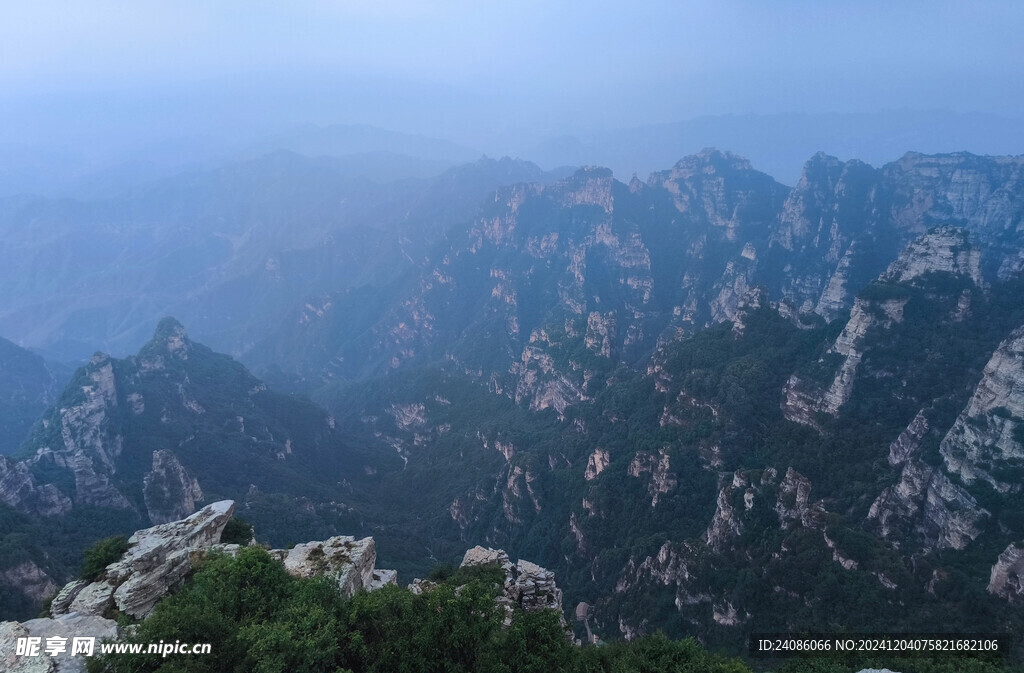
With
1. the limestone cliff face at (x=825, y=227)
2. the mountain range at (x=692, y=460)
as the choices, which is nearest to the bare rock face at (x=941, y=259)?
the mountain range at (x=692, y=460)

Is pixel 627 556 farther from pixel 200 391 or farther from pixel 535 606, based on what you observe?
pixel 200 391

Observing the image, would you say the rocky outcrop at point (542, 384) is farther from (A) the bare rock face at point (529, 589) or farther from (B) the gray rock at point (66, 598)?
(B) the gray rock at point (66, 598)

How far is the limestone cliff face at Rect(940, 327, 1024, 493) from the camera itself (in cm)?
4297

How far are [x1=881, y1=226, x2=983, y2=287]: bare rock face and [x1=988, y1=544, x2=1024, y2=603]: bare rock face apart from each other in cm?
5411

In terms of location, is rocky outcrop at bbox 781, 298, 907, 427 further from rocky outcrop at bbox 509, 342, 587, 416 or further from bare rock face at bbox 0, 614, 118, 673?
bare rock face at bbox 0, 614, 118, 673

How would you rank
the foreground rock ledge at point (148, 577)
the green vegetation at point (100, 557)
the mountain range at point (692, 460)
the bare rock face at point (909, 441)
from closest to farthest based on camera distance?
the foreground rock ledge at point (148, 577), the green vegetation at point (100, 557), the mountain range at point (692, 460), the bare rock face at point (909, 441)

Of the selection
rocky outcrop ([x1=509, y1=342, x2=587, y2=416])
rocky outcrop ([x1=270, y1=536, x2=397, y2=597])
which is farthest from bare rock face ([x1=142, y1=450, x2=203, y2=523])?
rocky outcrop ([x1=509, y1=342, x2=587, y2=416])

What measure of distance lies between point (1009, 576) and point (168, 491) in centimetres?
9870

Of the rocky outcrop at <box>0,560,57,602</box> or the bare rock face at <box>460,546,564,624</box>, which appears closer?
the bare rock face at <box>460,546,564,624</box>

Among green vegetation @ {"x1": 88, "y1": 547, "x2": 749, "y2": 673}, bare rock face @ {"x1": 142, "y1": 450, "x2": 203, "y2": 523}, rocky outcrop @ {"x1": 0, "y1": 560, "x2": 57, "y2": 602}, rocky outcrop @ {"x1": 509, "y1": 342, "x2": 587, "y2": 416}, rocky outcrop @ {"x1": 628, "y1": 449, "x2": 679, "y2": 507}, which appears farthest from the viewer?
rocky outcrop @ {"x1": 509, "y1": 342, "x2": 587, "y2": 416}

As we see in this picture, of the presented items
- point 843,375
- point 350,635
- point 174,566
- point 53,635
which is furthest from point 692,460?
point 53,635

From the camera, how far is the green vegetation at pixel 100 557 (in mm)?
29875

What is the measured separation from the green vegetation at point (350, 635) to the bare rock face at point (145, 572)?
3123 mm

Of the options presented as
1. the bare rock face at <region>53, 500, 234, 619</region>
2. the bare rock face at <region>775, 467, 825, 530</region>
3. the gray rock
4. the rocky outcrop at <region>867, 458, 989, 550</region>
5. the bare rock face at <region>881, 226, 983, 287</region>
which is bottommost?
the bare rock face at <region>775, 467, 825, 530</region>
